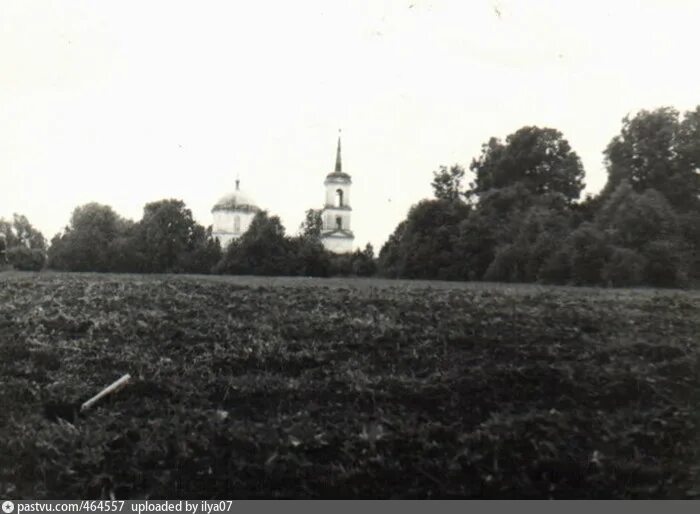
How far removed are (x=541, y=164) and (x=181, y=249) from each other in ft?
105

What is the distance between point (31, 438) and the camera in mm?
7766

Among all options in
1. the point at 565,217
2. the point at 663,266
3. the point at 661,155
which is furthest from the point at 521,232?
the point at 663,266

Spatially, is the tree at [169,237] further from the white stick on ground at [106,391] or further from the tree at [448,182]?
the white stick on ground at [106,391]

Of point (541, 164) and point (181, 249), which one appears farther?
point (181, 249)

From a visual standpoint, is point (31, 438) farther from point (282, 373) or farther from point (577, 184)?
point (577, 184)

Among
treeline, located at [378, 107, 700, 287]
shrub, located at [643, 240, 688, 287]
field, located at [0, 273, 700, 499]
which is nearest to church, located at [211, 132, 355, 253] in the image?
treeline, located at [378, 107, 700, 287]

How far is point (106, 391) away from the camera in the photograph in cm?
891

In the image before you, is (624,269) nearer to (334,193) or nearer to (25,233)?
(334,193)

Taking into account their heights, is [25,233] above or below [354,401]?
above

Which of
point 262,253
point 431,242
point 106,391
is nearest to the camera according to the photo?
point 106,391

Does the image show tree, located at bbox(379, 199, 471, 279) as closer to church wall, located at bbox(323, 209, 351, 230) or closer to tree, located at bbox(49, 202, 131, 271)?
tree, located at bbox(49, 202, 131, 271)

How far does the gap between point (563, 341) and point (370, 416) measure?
4056 mm

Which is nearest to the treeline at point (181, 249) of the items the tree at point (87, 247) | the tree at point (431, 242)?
the tree at point (87, 247)
